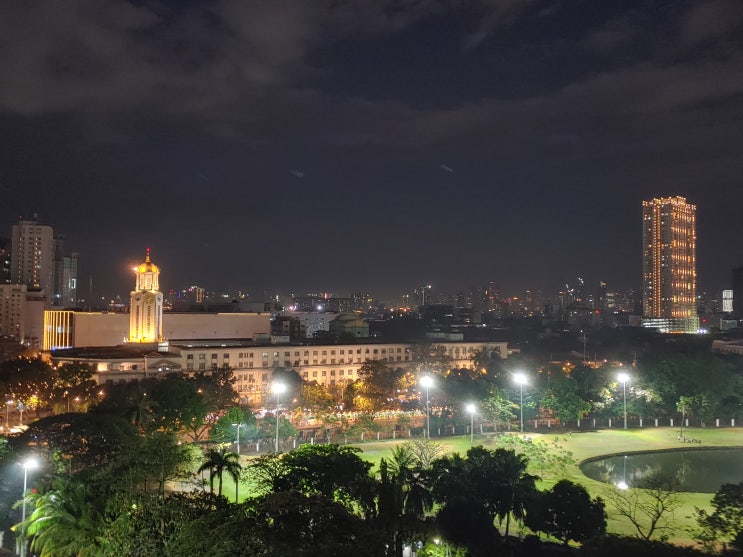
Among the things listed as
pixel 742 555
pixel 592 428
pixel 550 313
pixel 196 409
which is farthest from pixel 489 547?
pixel 550 313

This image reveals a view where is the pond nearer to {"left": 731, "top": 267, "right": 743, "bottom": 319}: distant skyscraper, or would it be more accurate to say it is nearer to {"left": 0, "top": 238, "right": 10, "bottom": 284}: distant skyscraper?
{"left": 0, "top": 238, "right": 10, "bottom": 284}: distant skyscraper

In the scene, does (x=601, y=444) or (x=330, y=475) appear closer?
(x=330, y=475)

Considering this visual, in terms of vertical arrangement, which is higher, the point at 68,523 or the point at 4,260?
the point at 4,260

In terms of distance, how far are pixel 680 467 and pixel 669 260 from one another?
10334cm

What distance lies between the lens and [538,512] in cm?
1700

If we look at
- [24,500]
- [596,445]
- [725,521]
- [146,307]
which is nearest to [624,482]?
[596,445]

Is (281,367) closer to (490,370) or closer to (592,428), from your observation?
(490,370)

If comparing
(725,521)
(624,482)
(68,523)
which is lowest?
(624,482)

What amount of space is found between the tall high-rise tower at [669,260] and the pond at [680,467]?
96.1 meters

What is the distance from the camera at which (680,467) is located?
27.5 meters

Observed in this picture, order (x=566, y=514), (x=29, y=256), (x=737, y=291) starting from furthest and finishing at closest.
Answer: (x=737, y=291), (x=29, y=256), (x=566, y=514)

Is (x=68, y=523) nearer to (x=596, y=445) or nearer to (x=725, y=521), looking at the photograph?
(x=725, y=521)

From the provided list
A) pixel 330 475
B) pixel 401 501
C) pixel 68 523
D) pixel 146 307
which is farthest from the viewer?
pixel 146 307

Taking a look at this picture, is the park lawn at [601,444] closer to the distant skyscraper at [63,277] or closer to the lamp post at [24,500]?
the lamp post at [24,500]
